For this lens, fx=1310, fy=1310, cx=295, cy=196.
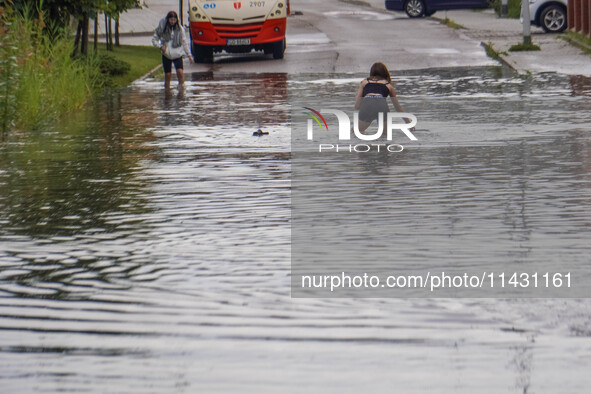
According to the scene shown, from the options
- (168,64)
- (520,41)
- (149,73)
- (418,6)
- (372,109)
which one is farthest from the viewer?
(418,6)

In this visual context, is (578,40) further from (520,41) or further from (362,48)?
(362,48)

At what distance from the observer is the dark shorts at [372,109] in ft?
50.1

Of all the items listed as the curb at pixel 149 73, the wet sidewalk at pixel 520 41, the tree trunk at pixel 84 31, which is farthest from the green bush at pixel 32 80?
the wet sidewalk at pixel 520 41

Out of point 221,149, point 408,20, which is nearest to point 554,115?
point 221,149

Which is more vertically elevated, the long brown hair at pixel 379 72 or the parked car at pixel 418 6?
the long brown hair at pixel 379 72

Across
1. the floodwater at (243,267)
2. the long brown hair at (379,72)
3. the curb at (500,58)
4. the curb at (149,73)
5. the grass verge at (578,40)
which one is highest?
→ the long brown hair at (379,72)

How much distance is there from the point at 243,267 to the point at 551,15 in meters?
31.2

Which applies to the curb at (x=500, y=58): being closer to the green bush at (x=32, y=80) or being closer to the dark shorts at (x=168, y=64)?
the dark shorts at (x=168, y=64)

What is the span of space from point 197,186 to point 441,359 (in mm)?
5841

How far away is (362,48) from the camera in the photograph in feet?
115

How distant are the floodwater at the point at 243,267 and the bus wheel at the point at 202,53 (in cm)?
1646

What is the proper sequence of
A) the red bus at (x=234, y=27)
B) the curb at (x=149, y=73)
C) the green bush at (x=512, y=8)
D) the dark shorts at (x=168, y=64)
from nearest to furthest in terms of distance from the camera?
the dark shorts at (x=168, y=64)
the curb at (x=149, y=73)
the red bus at (x=234, y=27)
the green bush at (x=512, y=8)

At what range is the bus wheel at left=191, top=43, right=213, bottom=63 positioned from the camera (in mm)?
32594

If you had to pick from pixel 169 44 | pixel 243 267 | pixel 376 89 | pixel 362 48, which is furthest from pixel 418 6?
pixel 243 267
